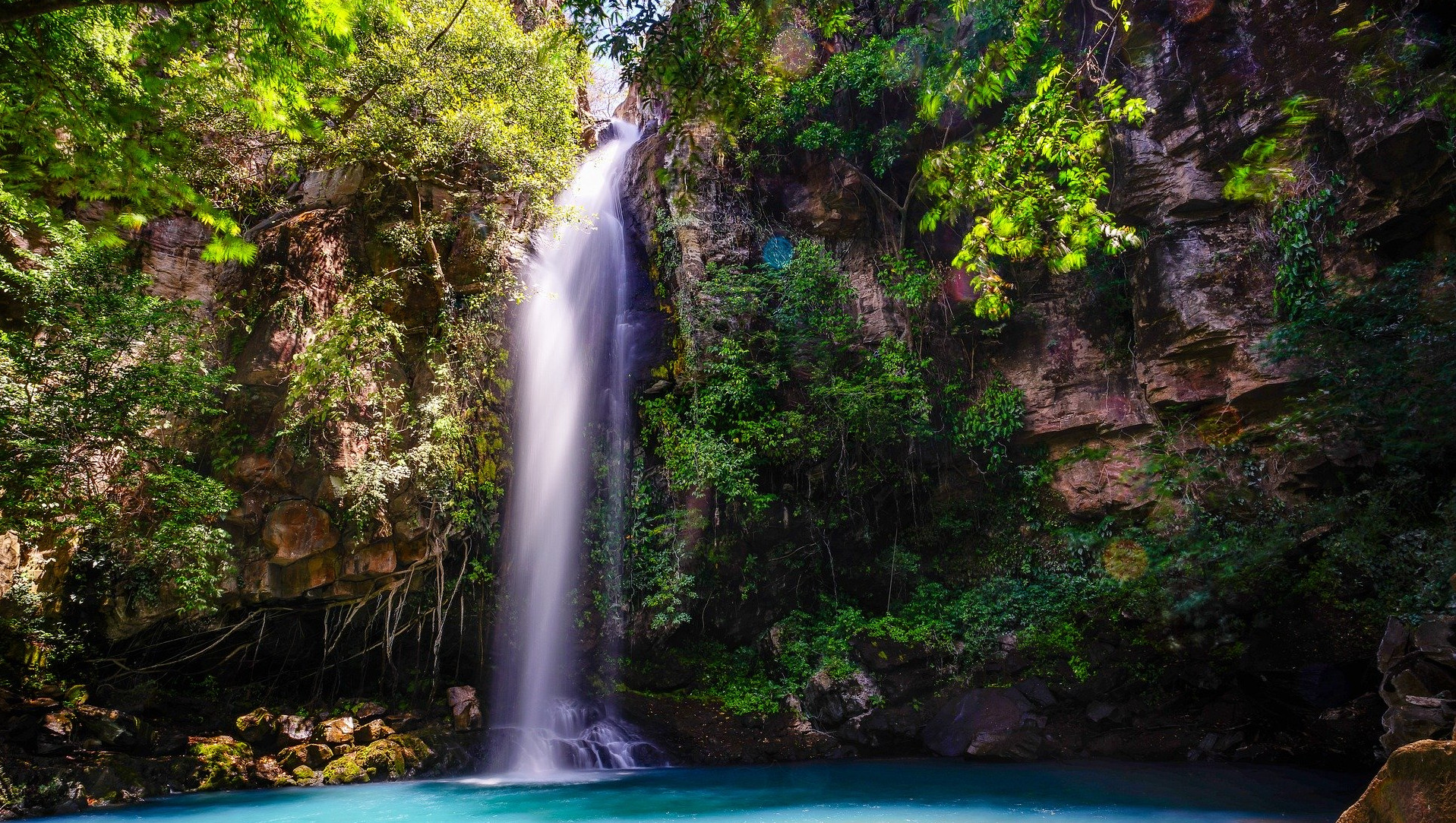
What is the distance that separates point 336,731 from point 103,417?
15.1 feet

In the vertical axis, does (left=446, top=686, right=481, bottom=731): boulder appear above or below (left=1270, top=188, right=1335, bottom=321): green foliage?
below

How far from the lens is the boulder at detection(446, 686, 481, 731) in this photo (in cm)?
974

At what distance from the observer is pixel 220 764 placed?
7945 millimetres

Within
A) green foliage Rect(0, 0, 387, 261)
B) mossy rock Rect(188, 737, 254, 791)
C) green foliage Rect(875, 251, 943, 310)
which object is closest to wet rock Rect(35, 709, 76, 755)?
mossy rock Rect(188, 737, 254, 791)

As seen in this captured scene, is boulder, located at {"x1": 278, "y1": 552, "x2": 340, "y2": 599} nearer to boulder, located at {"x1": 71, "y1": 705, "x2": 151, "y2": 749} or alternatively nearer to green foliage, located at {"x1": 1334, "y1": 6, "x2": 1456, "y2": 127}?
boulder, located at {"x1": 71, "y1": 705, "x2": 151, "y2": 749}

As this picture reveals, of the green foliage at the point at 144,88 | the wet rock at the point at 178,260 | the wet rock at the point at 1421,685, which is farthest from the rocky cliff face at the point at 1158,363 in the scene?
the wet rock at the point at 178,260

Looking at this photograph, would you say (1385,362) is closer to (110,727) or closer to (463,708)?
(463,708)

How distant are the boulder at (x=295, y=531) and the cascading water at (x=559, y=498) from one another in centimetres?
291

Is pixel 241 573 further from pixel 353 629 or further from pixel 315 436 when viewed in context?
Result: pixel 353 629

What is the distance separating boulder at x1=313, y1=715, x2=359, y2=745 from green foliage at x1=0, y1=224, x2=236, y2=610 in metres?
2.35

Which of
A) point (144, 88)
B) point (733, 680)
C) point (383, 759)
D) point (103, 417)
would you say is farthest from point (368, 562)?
point (144, 88)

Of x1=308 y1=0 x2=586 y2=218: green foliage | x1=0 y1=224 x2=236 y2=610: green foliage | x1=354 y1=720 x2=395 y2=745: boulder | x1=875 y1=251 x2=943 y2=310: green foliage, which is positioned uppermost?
x1=308 y1=0 x2=586 y2=218: green foliage

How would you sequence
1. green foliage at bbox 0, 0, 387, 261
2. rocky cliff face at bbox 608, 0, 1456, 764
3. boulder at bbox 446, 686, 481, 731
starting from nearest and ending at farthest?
1. green foliage at bbox 0, 0, 387, 261
2. rocky cliff face at bbox 608, 0, 1456, 764
3. boulder at bbox 446, 686, 481, 731

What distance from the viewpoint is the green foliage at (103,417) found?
612cm
